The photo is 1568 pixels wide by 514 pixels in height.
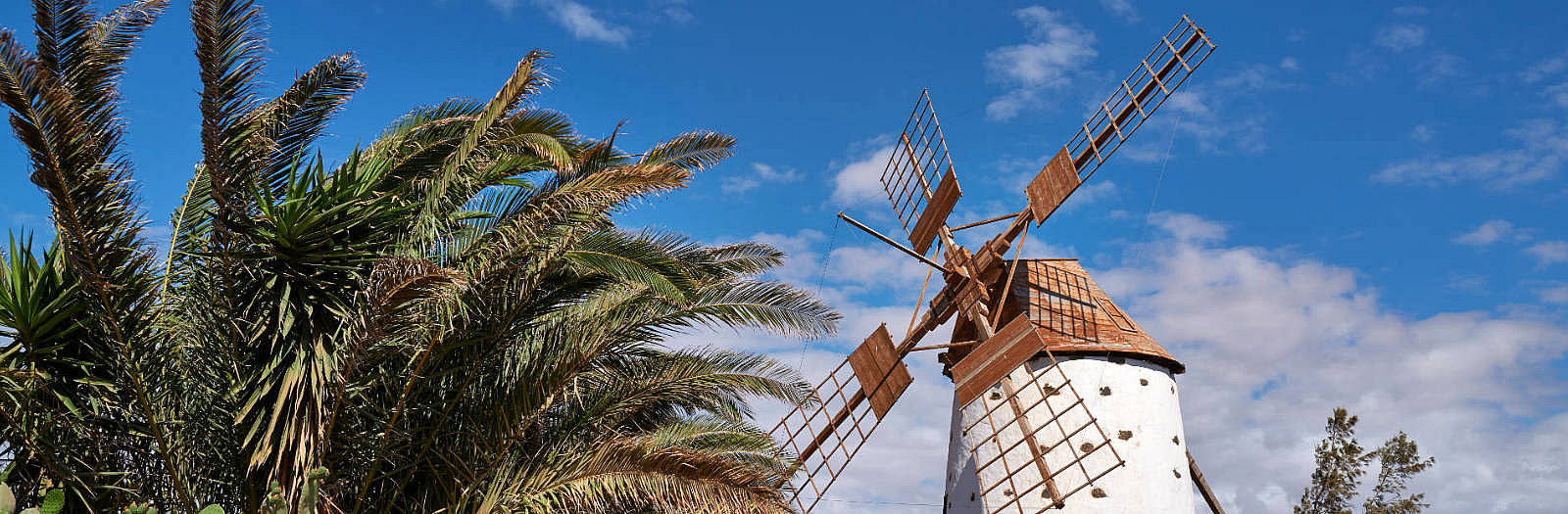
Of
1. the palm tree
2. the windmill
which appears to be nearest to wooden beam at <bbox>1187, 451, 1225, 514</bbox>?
the windmill

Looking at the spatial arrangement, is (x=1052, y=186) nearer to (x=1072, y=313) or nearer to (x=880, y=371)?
(x=1072, y=313)

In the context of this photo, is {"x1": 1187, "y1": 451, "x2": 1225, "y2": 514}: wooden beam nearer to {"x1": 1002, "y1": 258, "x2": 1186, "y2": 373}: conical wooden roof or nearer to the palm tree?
{"x1": 1002, "y1": 258, "x2": 1186, "y2": 373}: conical wooden roof

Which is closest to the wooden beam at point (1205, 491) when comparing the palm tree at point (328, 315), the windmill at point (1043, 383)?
the windmill at point (1043, 383)

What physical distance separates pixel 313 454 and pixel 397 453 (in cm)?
114

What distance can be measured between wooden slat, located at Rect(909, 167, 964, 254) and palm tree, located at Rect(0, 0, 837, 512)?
5537mm

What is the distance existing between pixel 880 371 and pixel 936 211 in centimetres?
239

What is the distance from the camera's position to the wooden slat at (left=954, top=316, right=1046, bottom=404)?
11656 mm

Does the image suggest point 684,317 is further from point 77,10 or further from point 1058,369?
point 1058,369

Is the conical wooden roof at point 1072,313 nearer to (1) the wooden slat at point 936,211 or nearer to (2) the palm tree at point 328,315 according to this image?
(1) the wooden slat at point 936,211

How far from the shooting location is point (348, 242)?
6.61 metres

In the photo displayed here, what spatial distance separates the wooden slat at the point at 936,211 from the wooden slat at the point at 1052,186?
120 centimetres

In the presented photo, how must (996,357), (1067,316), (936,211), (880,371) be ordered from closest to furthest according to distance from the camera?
1. (996,357)
2. (1067,316)
3. (880,371)
4. (936,211)

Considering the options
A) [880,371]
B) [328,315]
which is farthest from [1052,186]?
[328,315]

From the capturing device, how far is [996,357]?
12.0 meters
